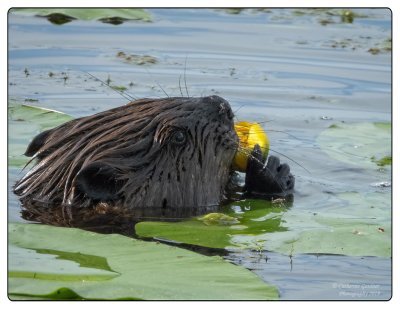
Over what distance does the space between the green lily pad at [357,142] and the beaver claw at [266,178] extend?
1.22 m

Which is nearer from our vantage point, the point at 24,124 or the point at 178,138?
the point at 178,138

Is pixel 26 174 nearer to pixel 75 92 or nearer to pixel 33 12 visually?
pixel 75 92

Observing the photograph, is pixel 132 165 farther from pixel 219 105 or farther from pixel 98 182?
pixel 219 105

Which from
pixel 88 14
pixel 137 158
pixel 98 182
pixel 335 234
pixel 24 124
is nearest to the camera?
pixel 335 234

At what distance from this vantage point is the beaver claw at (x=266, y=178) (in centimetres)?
993

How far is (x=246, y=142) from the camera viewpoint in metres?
10.0

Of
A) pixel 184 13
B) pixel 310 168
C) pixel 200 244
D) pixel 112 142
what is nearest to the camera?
pixel 200 244

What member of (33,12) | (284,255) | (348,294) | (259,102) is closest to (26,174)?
(284,255)

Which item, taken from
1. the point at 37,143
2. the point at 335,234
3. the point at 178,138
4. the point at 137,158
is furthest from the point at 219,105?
the point at 335,234

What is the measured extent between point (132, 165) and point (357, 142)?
3.39m

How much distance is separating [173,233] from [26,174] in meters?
1.84

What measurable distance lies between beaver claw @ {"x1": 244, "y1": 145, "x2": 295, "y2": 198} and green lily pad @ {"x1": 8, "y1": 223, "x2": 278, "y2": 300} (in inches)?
90.9

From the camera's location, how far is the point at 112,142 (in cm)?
909

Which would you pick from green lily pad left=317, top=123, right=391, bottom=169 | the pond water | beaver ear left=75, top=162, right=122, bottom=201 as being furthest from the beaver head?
green lily pad left=317, top=123, right=391, bottom=169
